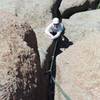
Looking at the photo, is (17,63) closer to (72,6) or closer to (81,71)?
(81,71)

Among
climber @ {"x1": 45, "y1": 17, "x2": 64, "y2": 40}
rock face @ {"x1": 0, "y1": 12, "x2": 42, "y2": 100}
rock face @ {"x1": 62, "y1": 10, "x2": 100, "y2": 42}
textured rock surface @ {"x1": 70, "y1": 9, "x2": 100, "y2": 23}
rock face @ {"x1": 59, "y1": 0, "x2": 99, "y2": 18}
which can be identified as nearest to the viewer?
rock face @ {"x1": 0, "y1": 12, "x2": 42, "y2": 100}

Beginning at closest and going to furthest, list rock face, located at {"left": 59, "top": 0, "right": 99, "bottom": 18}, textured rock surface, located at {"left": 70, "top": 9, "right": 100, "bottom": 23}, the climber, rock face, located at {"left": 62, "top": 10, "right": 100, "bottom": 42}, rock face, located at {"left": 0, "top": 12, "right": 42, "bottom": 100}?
rock face, located at {"left": 0, "top": 12, "right": 42, "bottom": 100} → the climber → rock face, located at {"left": 62, "top": 10, "right": 100, "bottom": 42} → textured rock surface, located at {"left": 70, "top": 9, "right": 100, "bottom": 23} → rock face, located at {"left": 59, "top": 0, "right": 99, "bottom": 18}

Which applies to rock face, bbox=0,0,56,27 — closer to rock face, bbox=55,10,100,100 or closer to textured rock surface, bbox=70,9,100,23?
textured rock surface, bbox=70,9,100,23

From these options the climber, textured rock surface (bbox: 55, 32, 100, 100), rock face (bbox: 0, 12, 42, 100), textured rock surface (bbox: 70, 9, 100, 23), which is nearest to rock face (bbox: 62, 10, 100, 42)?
textured rock surface (bbox: 70, 9, 100, 23)

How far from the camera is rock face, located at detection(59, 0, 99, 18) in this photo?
18.2 ft

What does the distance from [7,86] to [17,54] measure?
352 mm

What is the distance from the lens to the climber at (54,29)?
484cm

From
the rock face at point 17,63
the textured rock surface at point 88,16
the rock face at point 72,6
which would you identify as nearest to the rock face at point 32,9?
the rock face at point 72,6

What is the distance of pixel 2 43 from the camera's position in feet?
10.4

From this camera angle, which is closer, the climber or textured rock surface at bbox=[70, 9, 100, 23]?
the climber

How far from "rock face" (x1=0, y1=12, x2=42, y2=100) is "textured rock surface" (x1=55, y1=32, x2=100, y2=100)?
21 centimetres

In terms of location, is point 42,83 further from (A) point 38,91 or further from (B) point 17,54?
(B) point 17,54

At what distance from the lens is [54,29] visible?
490 centimetres

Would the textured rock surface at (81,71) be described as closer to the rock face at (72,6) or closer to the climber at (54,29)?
the climber at (54,29)
